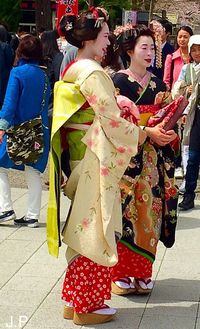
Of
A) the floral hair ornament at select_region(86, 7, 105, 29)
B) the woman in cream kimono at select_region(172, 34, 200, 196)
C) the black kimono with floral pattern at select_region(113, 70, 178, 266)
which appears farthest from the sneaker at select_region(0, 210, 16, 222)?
the floral hair ornament at select_region(86, 7, 105, 29)

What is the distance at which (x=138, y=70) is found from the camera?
4238 mm

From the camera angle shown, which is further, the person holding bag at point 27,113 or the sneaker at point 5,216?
the sneaker at point 5,216

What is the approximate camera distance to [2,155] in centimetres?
589

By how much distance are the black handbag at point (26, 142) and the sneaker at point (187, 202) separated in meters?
1.44

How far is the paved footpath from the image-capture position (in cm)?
391

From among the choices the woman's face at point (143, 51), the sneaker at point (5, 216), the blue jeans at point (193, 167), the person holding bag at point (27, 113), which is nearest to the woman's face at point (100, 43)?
the woman's face at point (143, 51)

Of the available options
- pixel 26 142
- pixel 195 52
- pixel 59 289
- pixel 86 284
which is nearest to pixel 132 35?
pixel 86 284

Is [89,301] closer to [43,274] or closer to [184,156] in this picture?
[43,274]

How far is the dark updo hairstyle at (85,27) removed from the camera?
150 inches

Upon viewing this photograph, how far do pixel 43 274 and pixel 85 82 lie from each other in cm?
151

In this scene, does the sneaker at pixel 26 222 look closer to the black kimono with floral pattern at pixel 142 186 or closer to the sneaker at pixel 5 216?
the sneaker at pixel 5 216

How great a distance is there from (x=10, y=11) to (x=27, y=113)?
24.5 m

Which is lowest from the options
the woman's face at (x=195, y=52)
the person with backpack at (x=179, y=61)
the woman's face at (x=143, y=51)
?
the person with backpack at (x=179, y=61)

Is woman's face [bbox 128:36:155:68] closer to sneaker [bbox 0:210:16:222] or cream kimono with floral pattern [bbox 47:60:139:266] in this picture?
cream kimono with floral pattern [bbox 47:60:139:266]
